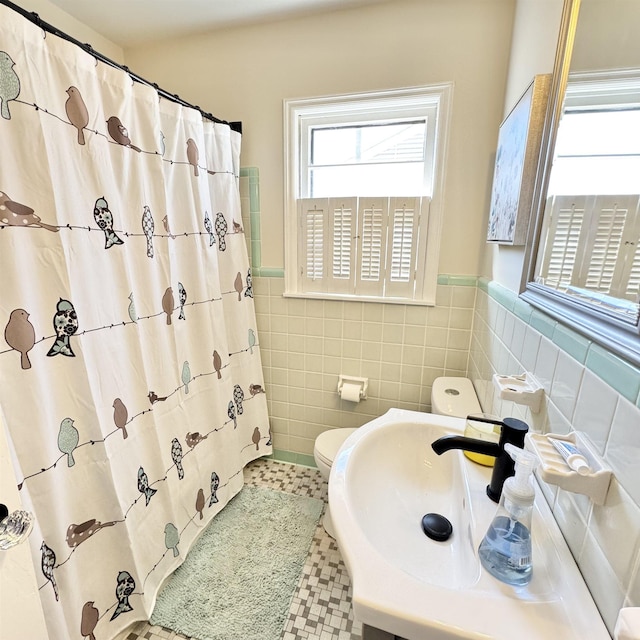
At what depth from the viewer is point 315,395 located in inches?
75.2

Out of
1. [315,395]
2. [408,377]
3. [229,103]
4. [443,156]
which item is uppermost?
[229,103]

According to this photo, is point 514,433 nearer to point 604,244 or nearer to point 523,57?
point 604,244

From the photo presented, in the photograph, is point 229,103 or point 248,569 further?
point 229,103

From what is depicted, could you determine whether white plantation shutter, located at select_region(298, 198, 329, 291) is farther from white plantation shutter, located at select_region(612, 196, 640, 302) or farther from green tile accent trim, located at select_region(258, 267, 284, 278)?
white plantation shutter, located at select_region(612, 196, 640, 302)

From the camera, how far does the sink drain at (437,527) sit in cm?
75

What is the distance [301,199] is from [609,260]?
4.64ft

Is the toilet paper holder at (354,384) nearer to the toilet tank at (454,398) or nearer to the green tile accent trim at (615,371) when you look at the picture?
the toilet tank at (454,398)

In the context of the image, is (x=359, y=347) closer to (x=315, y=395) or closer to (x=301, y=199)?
(x=315, y=395)

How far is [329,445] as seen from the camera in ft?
5.17

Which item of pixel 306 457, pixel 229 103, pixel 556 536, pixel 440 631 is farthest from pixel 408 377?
pixel 229 103

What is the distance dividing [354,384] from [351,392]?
0.05m

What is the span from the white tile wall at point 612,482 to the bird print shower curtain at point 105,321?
3.86ft

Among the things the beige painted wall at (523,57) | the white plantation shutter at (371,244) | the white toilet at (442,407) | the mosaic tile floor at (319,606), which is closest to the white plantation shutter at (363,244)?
the white plantation shutter at (371,244)

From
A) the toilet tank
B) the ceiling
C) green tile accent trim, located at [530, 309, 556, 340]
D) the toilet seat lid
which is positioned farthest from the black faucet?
the ceiling
